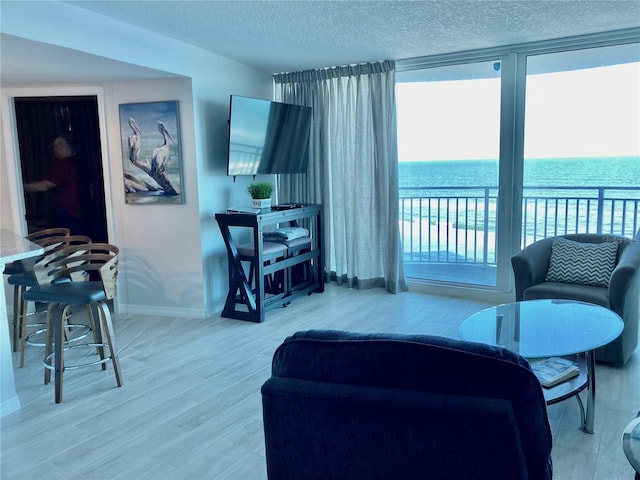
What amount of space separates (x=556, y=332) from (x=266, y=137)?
3156 mm

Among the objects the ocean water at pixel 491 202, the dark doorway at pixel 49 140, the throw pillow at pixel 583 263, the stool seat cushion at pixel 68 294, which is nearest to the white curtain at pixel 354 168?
the ocean water at pixel 491 202

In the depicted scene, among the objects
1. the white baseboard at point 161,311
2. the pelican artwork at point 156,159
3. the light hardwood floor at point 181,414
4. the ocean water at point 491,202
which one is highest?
the pelican artwork at point 156,159

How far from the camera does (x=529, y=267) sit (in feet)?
11.9

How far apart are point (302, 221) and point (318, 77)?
156cm

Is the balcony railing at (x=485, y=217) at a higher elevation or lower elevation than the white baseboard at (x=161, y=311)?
higher

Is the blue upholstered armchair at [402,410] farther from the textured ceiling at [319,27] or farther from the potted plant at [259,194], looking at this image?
the potted plant at [259,194]

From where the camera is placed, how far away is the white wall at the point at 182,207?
170 inches

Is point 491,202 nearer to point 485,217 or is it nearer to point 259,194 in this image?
point 485,217

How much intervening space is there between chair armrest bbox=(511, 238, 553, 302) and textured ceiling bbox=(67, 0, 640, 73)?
171 cm

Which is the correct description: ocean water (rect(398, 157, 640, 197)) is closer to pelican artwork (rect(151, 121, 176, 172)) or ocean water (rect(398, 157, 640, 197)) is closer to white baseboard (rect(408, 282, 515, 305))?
white baseboard (rect(408, 282, 515, 305))

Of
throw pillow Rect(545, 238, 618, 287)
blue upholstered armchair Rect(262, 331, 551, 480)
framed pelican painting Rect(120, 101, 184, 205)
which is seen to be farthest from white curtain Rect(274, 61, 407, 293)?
blue upholstered armchair Rect(262, 331, 551, 480)

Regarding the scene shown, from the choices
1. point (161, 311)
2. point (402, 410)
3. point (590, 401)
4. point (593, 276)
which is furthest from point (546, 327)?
point (161, 311)

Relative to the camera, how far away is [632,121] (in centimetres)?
471

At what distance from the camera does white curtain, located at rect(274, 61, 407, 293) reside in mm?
5078
